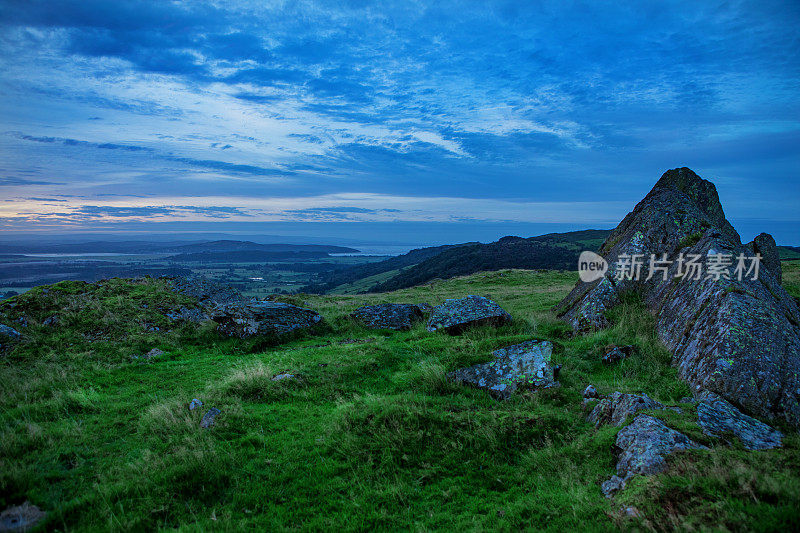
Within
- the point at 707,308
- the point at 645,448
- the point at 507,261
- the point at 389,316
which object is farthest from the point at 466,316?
the point at 507,261

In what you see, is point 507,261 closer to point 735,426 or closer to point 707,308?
point 707,308

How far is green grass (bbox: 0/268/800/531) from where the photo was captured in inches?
192

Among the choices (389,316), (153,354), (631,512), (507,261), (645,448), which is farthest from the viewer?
(507,261)

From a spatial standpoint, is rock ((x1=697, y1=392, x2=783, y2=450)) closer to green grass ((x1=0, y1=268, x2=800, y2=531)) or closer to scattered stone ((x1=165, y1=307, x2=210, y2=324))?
green grass ((x1=0, y1=268, x2=800, y2=531))

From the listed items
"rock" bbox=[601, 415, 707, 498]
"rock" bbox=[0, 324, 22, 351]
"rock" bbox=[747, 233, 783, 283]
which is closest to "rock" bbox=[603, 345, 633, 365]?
"rock" bbox=[601, 415, 707, 498]

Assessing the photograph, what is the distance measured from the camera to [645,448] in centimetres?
551

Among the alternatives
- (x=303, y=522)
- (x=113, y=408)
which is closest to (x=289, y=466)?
(x=303, y=522)

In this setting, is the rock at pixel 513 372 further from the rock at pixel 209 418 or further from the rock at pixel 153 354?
the rock at pixel 153 354

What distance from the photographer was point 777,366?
7.37 meters

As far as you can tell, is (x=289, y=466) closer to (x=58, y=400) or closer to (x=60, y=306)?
(x=58, y=400)

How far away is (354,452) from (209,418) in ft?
11.5

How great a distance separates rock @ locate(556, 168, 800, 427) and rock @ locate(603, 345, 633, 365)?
104 cm

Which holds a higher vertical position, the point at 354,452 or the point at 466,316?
the point at 466,316

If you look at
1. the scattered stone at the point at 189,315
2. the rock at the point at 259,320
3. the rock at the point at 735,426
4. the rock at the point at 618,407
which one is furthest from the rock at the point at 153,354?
the rock at the point at 735,426
